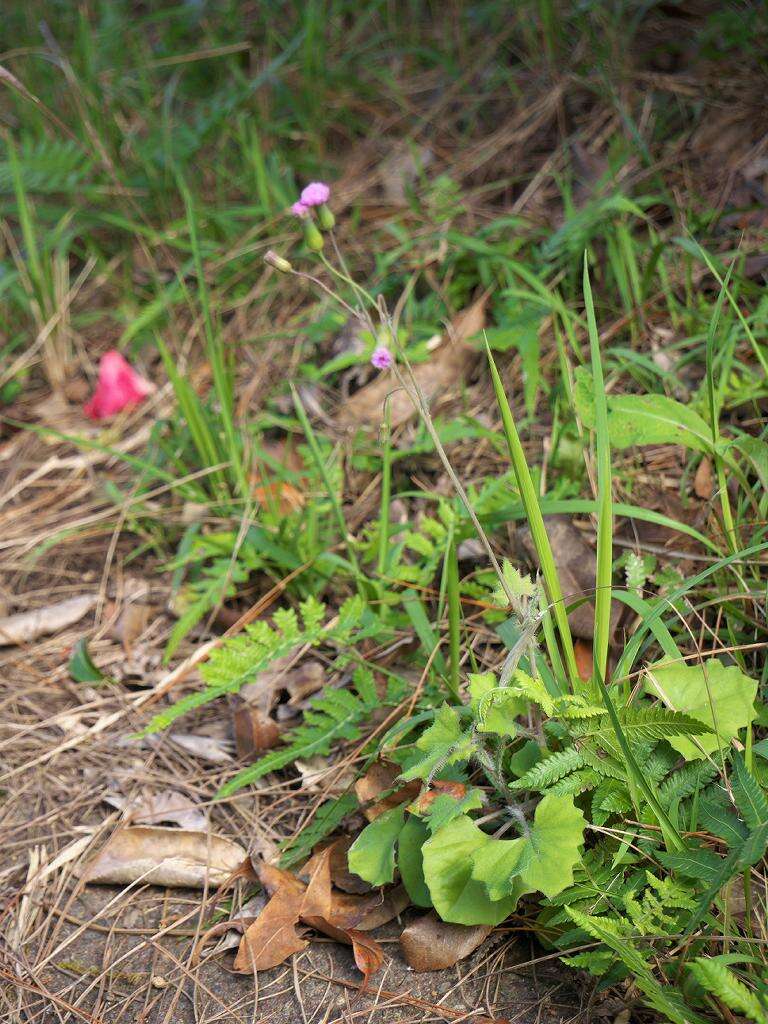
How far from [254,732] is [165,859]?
25 cm

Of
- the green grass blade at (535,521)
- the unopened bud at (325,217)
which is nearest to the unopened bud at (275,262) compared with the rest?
the unopened bud at (325,217)

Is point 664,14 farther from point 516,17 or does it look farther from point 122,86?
point 122,86

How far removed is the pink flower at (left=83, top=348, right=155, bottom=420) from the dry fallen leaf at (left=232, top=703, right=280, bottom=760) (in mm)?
1200

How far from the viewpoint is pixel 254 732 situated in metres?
1.54

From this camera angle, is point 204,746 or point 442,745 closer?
point 442,745

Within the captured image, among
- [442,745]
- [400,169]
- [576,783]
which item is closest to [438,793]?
[442,745]

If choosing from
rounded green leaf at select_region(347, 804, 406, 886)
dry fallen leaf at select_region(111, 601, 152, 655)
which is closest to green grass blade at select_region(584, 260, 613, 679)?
rounded green leaf at select_region(347, 804, 406, 886)

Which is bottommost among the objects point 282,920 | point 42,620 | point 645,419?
point 42,620

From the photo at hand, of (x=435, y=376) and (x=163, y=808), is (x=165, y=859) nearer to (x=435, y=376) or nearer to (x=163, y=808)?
(x=163, y=808)

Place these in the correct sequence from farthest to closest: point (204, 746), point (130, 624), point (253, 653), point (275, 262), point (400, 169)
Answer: point (400, 169)
point (130, 624)
point (204, 746)
point (253, 653)
point (275, 262)

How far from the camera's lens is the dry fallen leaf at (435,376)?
2.14m

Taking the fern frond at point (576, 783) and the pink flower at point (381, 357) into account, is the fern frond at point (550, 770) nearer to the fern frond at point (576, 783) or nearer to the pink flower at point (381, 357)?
the fern frond at point (576, 783)

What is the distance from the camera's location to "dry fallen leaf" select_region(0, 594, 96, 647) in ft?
6.31

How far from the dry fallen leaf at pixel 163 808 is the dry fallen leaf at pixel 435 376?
0.98m
